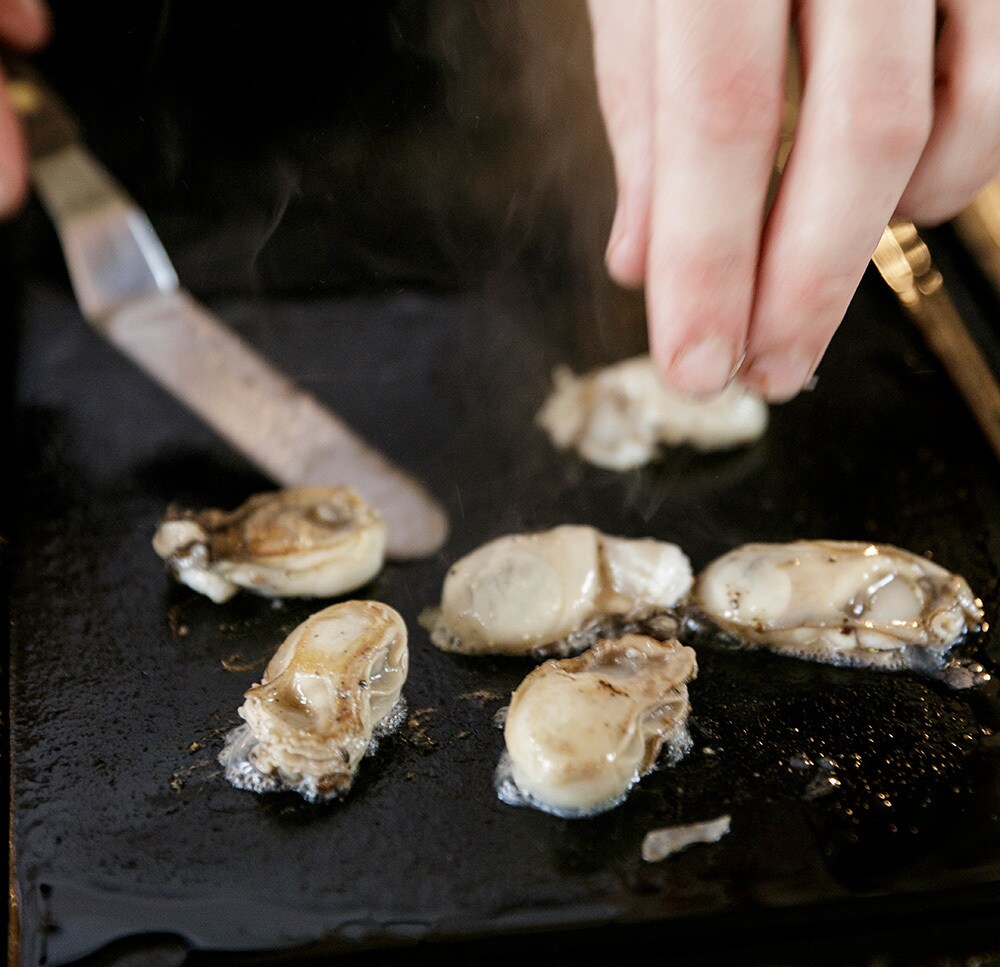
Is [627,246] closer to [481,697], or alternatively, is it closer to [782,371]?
[782,371]

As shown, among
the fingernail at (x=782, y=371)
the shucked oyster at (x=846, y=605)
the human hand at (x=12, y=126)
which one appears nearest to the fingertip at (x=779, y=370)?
the fingernail at (x=782, y=371)

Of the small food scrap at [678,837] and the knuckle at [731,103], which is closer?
the knuckle at [731,103]

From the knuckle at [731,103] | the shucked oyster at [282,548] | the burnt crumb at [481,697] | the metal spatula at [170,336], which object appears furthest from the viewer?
the metal spatula at [170,336]

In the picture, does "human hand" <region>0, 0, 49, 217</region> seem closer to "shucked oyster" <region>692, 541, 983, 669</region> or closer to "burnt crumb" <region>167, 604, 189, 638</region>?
"burnt crumb" <region>167, 604, 189, 638</region>

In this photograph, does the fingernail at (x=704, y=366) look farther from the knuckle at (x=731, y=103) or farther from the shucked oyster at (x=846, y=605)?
the shucked oyster at (x=846, y=605)

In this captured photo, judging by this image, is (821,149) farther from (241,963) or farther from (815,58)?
(241,963)

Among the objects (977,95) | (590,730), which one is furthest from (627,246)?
(590,730)

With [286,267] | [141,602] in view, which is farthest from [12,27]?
[141,602]
